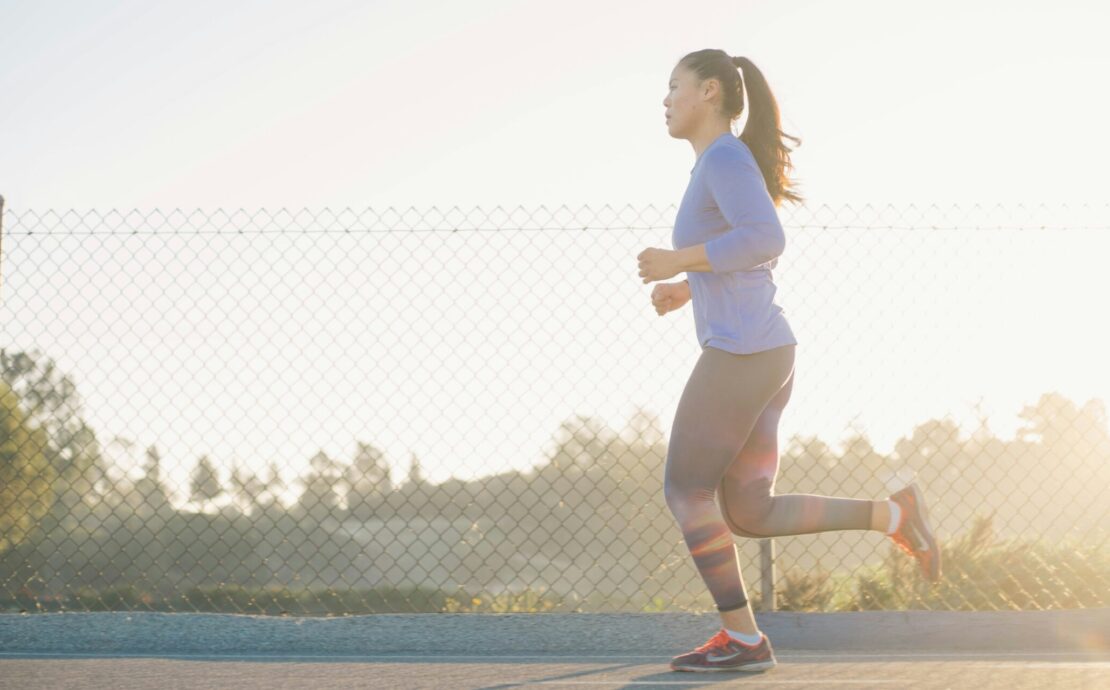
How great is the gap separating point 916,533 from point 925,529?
45 mm

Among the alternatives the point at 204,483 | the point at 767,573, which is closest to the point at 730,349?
the point at 767,573

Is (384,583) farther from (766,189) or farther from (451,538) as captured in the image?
(766,189)

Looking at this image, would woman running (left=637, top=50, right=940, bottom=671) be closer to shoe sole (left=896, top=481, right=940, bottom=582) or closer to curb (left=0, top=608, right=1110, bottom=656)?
shoe sole (left=896, top=481, right=940, bottom=582)

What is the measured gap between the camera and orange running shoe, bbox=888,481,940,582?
3408 mm

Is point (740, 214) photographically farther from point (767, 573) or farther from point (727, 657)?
point (767, 573)

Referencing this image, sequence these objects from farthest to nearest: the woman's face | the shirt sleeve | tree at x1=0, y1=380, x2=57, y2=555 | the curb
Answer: tree at x1=0, y1=380, x2=57, y2=555
the curb
the woman's face
the shirt sleeve

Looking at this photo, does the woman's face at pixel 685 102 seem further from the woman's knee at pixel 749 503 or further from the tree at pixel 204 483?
the tree at pixel 204 483

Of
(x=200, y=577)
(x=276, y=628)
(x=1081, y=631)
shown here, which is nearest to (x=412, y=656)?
(x=276, y=628)

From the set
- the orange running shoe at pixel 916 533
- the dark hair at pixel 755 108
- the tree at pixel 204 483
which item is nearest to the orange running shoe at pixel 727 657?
the orange running shoe at pixel 916 533

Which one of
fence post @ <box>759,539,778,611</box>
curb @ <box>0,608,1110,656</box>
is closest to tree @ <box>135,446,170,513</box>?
curb @ <box>0,608,1110,656</box>

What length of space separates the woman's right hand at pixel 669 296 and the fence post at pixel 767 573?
1334 millimetres

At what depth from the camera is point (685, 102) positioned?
329 cm

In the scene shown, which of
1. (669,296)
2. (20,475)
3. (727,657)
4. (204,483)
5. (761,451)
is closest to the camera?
(727,657)

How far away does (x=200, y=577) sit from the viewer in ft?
15.8
